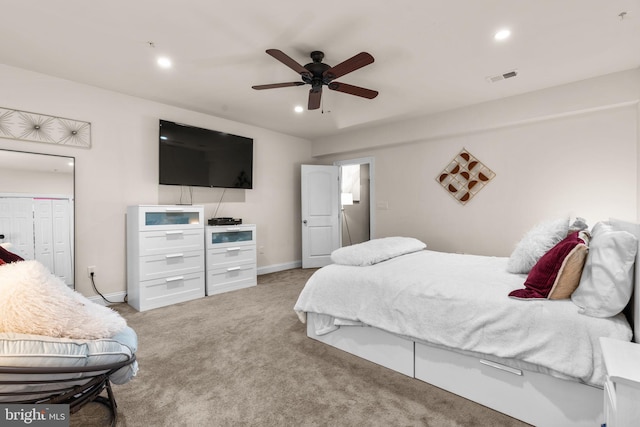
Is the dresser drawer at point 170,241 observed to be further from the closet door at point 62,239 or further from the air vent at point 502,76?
the air vent at point 502,76

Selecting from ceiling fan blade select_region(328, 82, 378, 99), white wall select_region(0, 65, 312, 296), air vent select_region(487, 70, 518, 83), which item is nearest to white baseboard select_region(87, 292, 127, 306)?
white wall select_region(0, 65, 312, 296)

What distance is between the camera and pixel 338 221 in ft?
18.7

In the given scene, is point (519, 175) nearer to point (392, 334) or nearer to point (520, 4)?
point (520, 4)

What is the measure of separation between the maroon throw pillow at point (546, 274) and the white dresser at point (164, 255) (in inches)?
132

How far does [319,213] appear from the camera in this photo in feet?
18.2

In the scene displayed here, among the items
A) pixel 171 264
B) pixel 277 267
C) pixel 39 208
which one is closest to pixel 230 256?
pixel 171 264

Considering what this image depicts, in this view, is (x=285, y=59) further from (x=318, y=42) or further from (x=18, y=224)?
(x=18, y=224)

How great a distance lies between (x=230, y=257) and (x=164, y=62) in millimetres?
2403

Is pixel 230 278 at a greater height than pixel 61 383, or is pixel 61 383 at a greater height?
pixel 61 383

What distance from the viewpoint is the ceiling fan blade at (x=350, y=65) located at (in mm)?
2250

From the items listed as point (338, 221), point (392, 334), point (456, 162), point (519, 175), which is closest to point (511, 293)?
point (392, 334)

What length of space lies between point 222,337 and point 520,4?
341 centimetres

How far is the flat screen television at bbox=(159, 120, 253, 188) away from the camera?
3.84m

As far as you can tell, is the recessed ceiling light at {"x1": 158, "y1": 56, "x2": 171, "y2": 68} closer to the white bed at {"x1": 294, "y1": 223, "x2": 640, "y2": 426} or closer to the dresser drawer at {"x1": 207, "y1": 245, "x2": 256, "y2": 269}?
the dresser drawer at {"x1": 207, "y1": 245, "x2": 256, "y2": 269}
